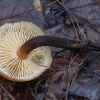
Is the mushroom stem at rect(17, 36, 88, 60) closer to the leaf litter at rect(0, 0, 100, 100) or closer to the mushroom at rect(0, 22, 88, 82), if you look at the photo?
the mushroom at rect(0, 22, 88, 82)

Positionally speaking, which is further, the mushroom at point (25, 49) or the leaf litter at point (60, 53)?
the leaf litter at point (60, 53)

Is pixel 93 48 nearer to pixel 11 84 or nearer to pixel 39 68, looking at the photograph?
pixel 39 68

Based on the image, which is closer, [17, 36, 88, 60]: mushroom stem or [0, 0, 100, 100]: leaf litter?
[17, 36, 88, 60]: mushroom stem

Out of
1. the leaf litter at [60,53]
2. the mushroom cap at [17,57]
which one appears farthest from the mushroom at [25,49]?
the leaf litter at [60,53]

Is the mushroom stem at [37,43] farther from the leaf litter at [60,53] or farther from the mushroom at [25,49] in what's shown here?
the leaf litter at [60,53]

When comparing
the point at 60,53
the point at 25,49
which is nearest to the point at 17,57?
the point at 25,49

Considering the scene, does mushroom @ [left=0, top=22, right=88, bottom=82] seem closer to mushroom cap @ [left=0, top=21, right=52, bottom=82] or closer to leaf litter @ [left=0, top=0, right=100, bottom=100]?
mushroom cap @ [left=0, top=21, right=52, bottom=82]

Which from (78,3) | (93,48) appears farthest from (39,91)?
(78,3)

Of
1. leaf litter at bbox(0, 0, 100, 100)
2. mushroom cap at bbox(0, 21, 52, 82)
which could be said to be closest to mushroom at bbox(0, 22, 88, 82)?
mushroom cap at bbox(0, 21, 52, 82)

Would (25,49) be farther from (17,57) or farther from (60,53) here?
(60,53)
